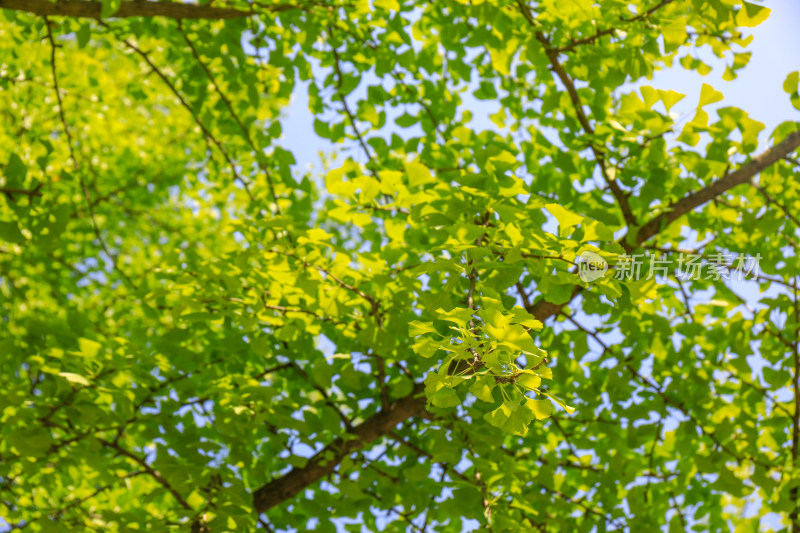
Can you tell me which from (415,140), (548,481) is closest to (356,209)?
(415,140)

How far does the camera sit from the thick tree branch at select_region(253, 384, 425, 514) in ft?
6.59

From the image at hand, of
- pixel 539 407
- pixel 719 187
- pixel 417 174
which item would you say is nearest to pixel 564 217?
pixel 539 407

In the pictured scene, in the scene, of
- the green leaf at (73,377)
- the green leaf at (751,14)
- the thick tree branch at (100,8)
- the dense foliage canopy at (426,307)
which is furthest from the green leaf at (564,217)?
the thick tree branch at (100,8)

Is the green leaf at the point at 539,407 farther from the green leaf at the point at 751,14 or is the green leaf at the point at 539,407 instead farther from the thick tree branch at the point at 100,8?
the thick tree branch at the point at 100,8

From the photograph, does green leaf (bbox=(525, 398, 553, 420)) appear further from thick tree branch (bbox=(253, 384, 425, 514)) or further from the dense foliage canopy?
thick tree branch (bbox=(253, 384, 425, 514))

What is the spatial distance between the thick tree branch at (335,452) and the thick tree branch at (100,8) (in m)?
1.35

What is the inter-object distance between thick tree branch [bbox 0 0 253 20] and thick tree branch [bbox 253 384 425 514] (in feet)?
4.42

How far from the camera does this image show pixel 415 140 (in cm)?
217

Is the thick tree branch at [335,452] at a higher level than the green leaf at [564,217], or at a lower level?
higher

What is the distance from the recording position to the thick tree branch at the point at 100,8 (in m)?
1.85

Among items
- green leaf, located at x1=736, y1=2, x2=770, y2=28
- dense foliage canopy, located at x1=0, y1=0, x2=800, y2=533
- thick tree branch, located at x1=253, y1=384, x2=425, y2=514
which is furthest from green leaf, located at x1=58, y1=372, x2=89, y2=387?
green leaf, located at x1=736, y1=2, x2=770, y2=28

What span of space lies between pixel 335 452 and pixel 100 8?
4.96 ft

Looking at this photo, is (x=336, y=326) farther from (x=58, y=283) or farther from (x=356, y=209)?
(x=58, y=283)

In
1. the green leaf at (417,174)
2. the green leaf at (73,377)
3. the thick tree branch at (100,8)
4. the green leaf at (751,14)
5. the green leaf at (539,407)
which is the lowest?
the green leaf at (539,407)
